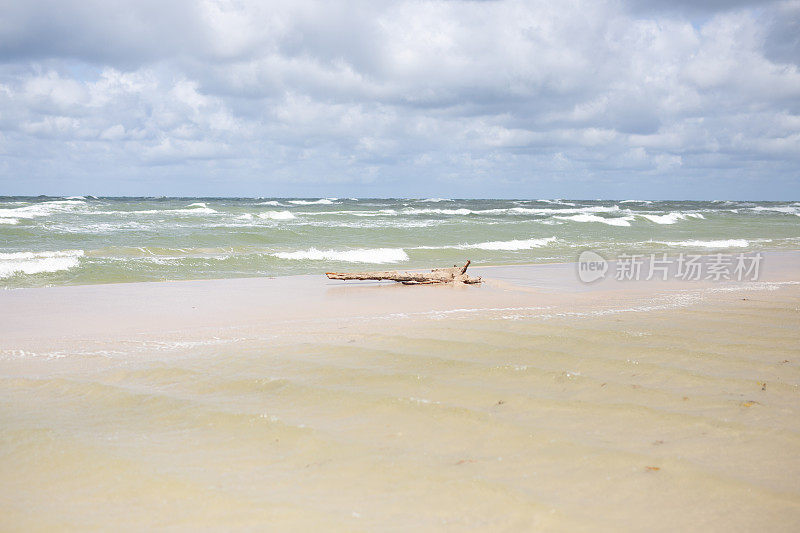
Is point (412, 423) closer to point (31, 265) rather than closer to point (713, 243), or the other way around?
point (31, 265)

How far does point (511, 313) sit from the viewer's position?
6648 mm

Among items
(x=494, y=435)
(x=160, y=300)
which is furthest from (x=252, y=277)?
(x=494, y=435)

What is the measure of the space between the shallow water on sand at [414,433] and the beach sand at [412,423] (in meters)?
0.01

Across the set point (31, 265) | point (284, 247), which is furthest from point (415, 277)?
point (284, 247)

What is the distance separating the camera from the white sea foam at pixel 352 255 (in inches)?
602

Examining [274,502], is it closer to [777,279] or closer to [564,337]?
[564,337]

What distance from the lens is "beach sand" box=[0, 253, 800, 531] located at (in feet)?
7.89

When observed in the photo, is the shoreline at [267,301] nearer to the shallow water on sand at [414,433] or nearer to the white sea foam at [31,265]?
the shallow water on sand at [414,433]

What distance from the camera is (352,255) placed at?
1589cm

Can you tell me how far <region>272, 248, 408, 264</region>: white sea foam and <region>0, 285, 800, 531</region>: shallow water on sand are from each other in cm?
994

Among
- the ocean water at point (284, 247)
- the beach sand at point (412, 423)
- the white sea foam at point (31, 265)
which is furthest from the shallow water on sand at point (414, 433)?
the white sea foam at point (31, 265)

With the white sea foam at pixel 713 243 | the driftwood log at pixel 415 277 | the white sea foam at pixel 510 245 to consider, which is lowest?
the driftwood log at pixel 415 277

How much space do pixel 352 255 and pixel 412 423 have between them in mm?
12730

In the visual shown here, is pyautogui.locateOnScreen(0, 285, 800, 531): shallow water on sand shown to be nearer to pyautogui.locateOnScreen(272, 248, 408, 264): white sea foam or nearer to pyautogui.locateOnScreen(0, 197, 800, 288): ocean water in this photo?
pyautogui.locateOnScreen(0, 197, 800, 288): ocean water
